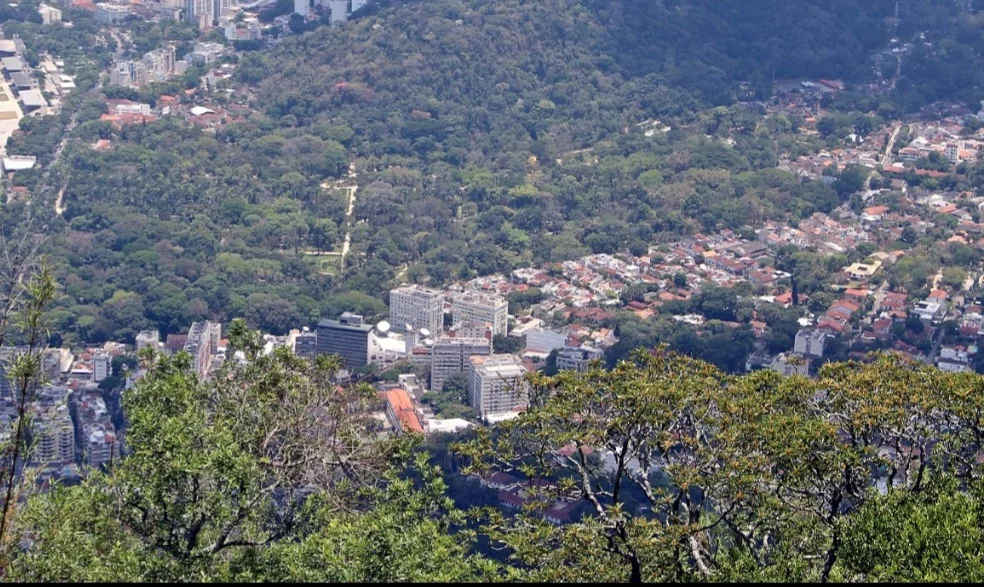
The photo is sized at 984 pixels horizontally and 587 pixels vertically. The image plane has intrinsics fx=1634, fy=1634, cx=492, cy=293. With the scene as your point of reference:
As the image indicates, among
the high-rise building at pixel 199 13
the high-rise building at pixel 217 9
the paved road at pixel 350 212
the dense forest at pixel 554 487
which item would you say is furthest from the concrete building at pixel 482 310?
the high-rise building at pixel 217 9

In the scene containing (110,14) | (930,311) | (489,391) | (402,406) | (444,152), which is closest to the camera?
(402,406)

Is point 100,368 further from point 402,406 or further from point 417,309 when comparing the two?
point 417,309

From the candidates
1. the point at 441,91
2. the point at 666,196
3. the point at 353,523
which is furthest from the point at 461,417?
the point at 441,91

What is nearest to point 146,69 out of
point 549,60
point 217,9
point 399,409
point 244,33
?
point 244,33

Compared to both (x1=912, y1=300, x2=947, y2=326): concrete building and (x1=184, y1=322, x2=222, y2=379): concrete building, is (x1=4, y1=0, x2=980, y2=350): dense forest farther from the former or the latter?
(x1=912, y1=300, x2=947, y2=326): concrete building

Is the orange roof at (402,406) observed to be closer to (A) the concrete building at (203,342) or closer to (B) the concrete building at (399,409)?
(B) the concrete building at (399,409)
